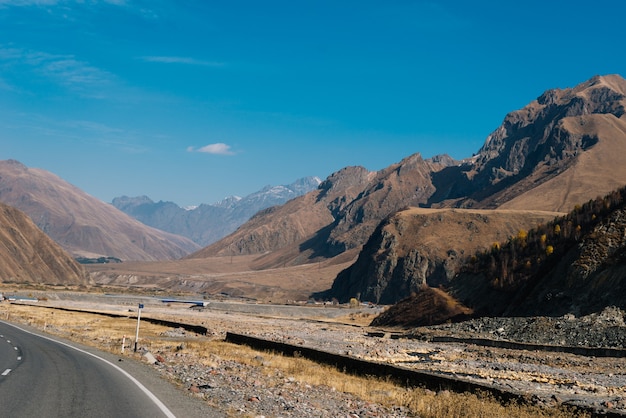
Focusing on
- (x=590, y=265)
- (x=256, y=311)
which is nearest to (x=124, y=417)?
(x=590, y=265)

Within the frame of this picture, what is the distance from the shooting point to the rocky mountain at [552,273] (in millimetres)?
61312

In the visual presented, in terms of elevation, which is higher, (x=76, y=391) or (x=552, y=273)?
(x=552, y=273)

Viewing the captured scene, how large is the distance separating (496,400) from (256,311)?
117 m

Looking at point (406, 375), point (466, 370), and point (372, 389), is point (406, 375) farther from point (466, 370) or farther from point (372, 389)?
point (466, 370)

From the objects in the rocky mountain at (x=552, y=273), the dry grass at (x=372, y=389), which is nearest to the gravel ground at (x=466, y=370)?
the dry grass at (x=372, y=389)

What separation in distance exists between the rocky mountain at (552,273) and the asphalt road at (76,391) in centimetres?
4851

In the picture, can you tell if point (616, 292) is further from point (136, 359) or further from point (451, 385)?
point (136, 359)

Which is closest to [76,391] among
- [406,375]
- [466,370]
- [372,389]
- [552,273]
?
[372,389]

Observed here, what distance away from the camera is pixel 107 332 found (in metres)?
51.2

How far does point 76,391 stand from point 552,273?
62657 mm

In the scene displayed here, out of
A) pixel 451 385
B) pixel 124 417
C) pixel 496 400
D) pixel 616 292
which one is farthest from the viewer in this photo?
pixel 616 292

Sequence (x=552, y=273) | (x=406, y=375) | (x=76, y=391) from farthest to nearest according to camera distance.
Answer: (x=552, y=273)
(x=406, y=375)
(x=76, y=391)

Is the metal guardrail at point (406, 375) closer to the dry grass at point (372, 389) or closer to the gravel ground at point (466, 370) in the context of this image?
the dry grass at point (372, 389)

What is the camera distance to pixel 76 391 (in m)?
18.2
